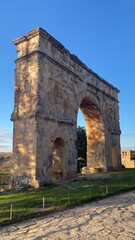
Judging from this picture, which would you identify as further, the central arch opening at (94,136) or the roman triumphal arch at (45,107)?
the central arch opening at (94,136)

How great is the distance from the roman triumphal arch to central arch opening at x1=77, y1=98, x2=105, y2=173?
3017 millimetres

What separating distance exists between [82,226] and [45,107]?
948 cm

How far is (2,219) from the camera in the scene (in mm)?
6309

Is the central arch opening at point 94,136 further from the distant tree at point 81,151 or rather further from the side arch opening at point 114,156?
the distant tree at point 81,151

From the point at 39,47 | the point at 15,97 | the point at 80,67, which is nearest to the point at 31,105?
the point at 15,97

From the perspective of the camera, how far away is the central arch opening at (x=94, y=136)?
2266 cm

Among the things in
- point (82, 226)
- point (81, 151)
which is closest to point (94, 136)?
point (81, 151)

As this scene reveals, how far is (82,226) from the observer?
5762 mm

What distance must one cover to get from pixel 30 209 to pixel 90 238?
9.81ft

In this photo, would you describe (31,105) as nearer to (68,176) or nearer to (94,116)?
(68,176)

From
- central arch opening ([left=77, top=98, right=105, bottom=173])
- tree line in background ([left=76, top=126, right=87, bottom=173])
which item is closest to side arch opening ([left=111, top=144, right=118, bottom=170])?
central arch opening ([left=77, top=98, right=105, bottom=173])

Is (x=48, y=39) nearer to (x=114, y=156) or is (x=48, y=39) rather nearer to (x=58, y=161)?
(x=58, y=161)

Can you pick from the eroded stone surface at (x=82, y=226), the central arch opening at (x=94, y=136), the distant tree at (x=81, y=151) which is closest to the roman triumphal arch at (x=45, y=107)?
the central arch opening at (x=94, y=136)

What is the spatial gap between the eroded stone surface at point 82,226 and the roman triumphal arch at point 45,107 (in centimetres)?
626
